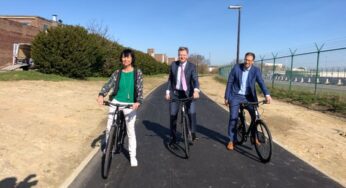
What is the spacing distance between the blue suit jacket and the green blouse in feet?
7.12

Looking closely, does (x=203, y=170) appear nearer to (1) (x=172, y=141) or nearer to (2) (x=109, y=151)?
(2) (x=109, y=151)

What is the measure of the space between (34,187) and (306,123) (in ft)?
29.0

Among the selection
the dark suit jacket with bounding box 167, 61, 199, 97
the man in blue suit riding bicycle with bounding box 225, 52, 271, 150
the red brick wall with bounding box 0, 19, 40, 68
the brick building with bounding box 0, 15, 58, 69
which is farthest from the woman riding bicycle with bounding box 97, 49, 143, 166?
the red brick wall with bounding box 0, 19, 40, 68

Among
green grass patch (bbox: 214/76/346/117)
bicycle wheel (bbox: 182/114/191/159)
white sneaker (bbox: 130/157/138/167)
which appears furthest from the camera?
green grass patch (bbox: 214/76/346/117)

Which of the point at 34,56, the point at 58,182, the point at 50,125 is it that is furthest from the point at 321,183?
the point at 34,56

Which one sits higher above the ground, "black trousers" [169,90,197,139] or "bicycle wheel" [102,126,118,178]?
"black trousers" [169,90,197,139]

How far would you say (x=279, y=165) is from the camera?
6539mm

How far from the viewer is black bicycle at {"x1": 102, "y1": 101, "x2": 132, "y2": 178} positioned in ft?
18.2

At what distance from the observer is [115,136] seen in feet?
19.2

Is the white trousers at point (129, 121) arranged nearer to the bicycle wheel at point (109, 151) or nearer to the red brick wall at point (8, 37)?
the bicycle wheel at point (109, 151)

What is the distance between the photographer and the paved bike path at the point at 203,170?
5457 millimetres

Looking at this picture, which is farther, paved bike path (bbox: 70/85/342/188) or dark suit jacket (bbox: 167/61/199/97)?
dark suit jacket (bbox: 167/61/199/97)

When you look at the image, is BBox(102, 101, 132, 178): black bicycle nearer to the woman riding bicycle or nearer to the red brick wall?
the woman riding bicycle

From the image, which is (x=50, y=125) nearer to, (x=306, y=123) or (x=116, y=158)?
(x=116, y=158)
